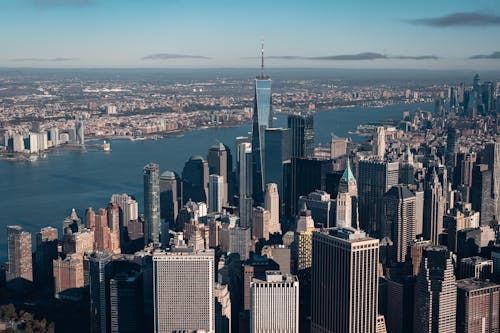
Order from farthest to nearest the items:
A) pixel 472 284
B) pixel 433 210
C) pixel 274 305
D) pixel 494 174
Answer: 1. pixel 494 174
2. pixel 433 210
3. pixel 472 284
4. pixel 274 305

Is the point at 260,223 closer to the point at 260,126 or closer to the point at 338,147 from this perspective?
the point at 260,126

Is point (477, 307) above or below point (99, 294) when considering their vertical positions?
above

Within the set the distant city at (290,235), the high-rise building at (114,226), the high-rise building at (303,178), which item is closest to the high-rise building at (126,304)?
the distant city at (290,235)

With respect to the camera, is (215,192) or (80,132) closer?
(215,192)

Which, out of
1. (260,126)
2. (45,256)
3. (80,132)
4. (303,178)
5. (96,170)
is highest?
(260,126)

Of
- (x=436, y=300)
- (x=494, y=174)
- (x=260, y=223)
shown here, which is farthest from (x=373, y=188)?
(x=436, y=300)

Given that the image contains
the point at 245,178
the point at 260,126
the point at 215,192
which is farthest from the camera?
the point at 260,126

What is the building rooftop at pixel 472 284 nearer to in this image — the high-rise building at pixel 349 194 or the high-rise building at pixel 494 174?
the high-rise building at pixel 349 194
